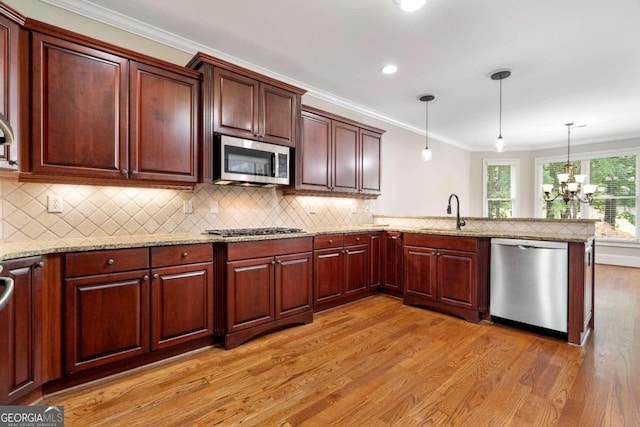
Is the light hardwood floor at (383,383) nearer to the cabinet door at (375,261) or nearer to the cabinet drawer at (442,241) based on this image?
the cabinet drawer at (442,241)

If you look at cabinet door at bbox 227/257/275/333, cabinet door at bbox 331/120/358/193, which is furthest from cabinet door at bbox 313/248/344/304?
cabinet door at bbox 331/120/358/193

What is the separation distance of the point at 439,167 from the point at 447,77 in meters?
3.08

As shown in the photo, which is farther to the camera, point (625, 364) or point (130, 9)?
point (130, 9)

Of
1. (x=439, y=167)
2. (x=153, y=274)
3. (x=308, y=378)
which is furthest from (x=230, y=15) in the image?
(x=439, y=167)

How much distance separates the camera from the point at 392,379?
81.7 inches

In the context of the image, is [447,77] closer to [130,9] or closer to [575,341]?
[575,341]

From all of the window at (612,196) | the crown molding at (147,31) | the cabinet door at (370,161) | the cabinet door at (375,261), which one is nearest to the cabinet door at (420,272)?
the cabinet door at (375,261)

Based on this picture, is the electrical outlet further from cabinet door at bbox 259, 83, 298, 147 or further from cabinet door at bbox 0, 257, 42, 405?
cabinet door at bbox 259, 83, 298, 147

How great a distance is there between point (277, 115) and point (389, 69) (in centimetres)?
139

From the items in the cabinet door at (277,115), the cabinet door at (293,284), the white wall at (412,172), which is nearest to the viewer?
the cabinet door at (293,284)

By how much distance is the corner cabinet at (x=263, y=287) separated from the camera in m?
2.50

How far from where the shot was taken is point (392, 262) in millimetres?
3928

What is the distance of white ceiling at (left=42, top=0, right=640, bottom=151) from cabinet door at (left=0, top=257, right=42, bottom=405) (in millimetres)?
2003

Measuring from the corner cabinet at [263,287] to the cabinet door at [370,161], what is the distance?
1.54 metres
